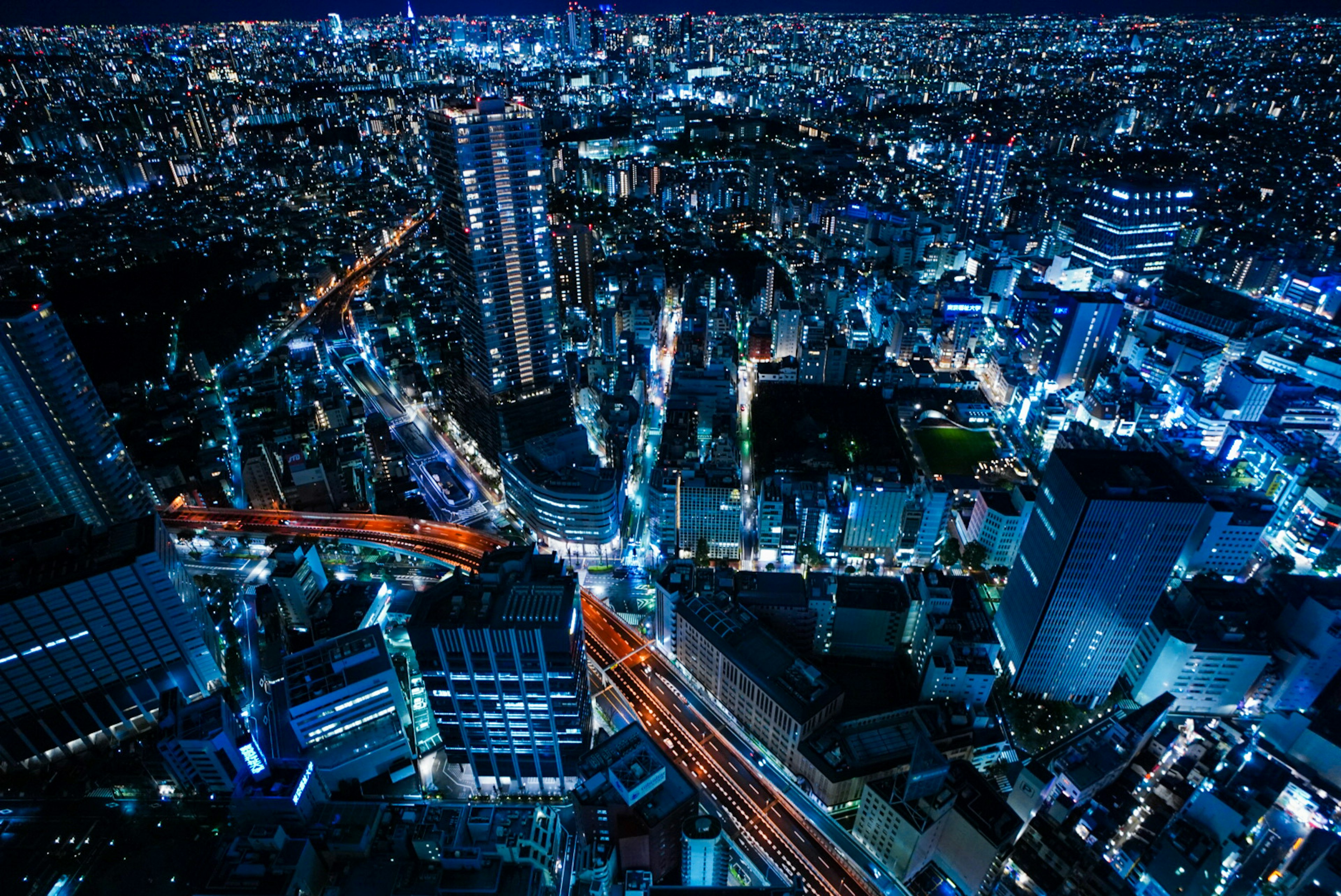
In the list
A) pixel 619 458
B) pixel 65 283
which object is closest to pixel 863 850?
pixel 619 458

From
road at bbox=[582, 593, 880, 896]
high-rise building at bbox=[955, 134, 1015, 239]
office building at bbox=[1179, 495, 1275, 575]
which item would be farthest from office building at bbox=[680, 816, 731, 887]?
high-rise building at bbox=[955, 134, 1015, 239]

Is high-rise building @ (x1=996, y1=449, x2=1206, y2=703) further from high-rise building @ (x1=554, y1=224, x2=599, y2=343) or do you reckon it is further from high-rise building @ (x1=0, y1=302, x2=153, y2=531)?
high-rise building @ (x1=0, y1=302, x2=153, y2=531)

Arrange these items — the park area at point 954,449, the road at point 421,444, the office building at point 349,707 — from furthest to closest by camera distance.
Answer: the park area at point 954,449 < the road at point 421,444 < the office building at point 349,707

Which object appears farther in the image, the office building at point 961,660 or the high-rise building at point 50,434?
the high-rise building at point 50,434

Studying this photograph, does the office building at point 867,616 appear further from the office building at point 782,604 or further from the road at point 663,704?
the road at point 663,704

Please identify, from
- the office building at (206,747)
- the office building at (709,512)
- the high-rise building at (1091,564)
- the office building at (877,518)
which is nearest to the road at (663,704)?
the office building at (709,512)

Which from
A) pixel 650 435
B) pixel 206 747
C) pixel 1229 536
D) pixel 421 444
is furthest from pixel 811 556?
pixel 206 747

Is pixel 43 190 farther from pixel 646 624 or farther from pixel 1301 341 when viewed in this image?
pixel 1301 341
